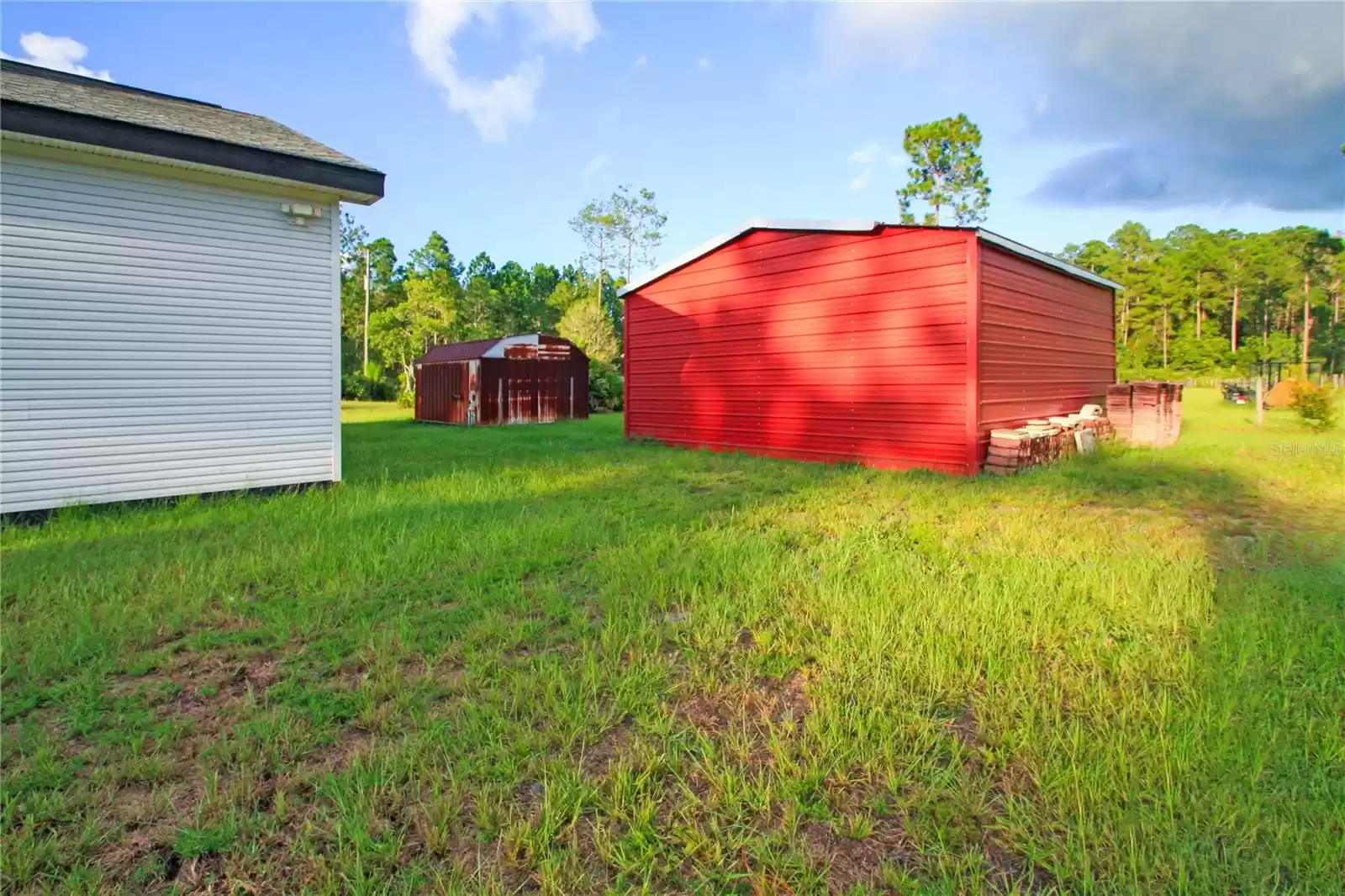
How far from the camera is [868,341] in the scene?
967 cm

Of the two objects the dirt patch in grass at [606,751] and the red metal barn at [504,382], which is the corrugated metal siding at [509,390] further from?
the dirt patch in grass at [606,751]

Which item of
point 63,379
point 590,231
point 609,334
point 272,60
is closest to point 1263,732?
point 63,379

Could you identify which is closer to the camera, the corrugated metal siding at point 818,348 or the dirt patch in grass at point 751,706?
the dirt patch in grass at point 751,706

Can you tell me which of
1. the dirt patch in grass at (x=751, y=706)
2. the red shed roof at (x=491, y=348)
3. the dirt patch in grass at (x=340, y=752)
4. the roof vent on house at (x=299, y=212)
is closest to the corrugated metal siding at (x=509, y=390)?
the red shed roof at (x=491, y=348)

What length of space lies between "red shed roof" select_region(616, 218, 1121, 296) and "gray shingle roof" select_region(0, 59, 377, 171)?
224 inches

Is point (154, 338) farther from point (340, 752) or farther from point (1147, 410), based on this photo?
point (1147, 410)

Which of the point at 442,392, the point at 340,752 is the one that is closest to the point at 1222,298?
the point at 442,392

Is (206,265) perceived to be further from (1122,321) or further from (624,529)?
(1122,321)

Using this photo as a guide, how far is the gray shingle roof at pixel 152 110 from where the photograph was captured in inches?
245

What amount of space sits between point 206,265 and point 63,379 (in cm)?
172

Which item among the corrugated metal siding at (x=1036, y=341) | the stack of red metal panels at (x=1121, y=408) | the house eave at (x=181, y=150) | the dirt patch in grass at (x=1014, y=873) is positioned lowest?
the dirt patch in grass at (x=1014, y=873)

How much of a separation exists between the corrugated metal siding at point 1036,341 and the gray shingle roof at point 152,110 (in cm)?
809

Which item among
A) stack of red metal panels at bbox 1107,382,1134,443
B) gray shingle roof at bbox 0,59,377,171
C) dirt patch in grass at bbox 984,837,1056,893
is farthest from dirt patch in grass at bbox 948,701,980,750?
stack of red metal panels at bbox 1107,382,1134,443

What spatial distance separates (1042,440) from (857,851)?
8652mm
